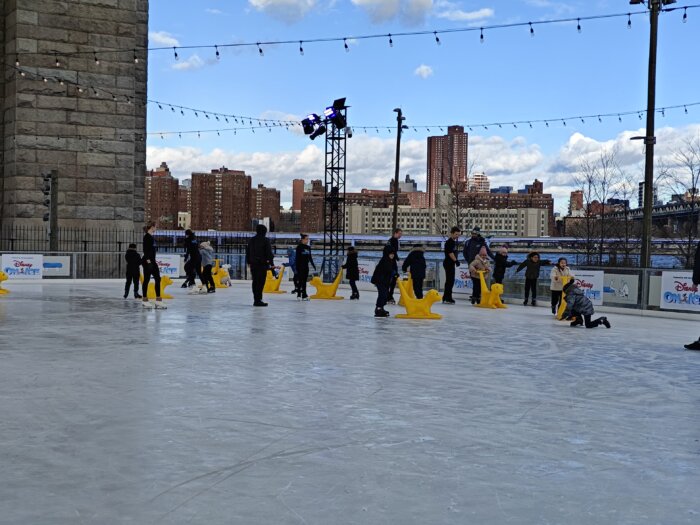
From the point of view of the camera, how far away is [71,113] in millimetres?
31469

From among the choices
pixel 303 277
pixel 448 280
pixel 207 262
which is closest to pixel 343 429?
pixel 303 277

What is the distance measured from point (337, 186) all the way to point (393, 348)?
31.3 metres

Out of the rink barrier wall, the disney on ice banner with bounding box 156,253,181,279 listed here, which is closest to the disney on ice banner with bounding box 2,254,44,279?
the rink barrier wall

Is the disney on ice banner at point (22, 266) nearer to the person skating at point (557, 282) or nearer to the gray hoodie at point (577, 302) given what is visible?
the person skating at point (557, 282)

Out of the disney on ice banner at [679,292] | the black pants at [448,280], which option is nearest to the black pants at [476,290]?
the black pants at [448,280]

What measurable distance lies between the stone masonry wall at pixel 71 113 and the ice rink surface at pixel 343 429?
19928 millimetres

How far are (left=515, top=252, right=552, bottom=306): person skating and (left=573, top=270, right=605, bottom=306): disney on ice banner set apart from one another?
39.2 inches

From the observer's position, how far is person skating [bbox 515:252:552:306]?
69.4 ft

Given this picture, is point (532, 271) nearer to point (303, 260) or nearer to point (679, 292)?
point (679, 292)

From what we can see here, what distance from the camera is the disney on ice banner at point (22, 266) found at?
28.7 metres

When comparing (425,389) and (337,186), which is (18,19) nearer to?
(337,186)

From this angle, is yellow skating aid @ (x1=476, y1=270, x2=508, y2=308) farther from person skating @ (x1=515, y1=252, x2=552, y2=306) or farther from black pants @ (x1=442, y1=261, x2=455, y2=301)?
black pants @ (x1=442, y1=261, x2=455, y2=301)

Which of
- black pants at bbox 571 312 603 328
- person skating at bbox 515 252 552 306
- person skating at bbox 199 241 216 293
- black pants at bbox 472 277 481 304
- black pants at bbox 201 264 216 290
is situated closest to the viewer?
black pants at bbox 571 312 603 328

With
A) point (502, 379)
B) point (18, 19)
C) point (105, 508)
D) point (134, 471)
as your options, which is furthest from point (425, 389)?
point (18, 19)
